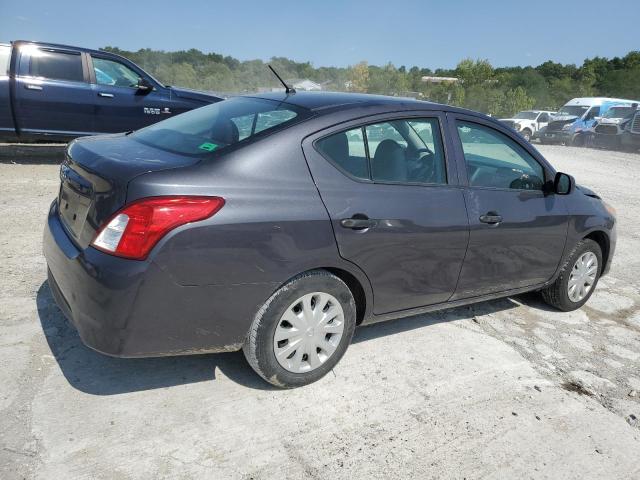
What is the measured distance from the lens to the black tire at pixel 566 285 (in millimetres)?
4211

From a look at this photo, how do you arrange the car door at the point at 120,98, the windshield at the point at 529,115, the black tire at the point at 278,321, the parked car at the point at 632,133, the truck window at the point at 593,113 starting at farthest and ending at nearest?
the windshield at the point at 529,115 → the truck window at the point at 593,113 → the parked car at the point at 632,133 → the car door at the point at 120,98 → the black tire at the point at 278,321

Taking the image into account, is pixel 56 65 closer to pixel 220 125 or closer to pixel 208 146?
pixel 220 125

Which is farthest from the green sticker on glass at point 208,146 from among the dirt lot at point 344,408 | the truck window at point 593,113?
the truck window at point 593,113

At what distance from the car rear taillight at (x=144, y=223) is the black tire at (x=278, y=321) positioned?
0.60 m

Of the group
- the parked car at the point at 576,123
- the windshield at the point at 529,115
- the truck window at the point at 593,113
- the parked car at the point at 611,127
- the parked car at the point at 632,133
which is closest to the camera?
the parked car at the point at 632,133

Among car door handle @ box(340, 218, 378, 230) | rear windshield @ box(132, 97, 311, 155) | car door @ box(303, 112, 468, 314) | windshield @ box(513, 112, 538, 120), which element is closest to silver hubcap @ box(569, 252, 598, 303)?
car door @ box(303, 112, 468, 314)

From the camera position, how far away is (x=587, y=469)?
2520 mm

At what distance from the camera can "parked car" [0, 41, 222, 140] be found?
8016 mm

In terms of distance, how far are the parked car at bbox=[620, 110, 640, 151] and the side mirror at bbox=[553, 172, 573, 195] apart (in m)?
20.2

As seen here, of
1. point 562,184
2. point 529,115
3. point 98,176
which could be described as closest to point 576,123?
point 529,115

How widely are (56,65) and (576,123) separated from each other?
22.4 metres

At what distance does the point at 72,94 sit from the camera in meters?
8.34

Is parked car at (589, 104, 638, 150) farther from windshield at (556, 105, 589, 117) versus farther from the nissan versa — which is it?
the nissan versa

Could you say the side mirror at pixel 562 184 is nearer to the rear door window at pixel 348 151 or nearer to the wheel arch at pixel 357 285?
the rear door window at pixel 348 151
